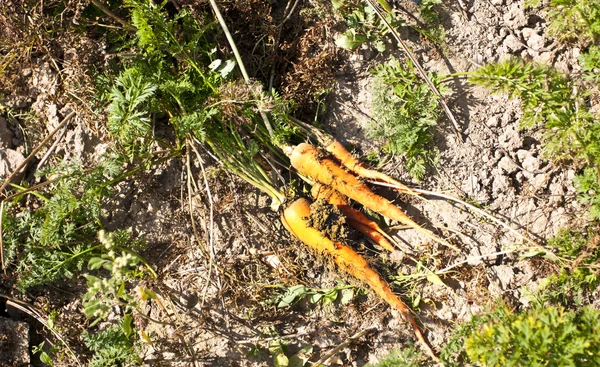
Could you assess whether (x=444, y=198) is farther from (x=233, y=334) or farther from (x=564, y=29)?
(x=233, y=334)

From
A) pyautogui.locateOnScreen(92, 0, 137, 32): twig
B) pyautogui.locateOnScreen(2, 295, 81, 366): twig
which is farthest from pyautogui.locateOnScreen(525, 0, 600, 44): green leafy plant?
pyautogui.locateOnScreen(2, 295, 81, 366): twig

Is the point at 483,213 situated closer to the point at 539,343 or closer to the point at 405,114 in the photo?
the point at 405,114

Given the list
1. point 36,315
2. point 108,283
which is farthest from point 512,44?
point 36,315

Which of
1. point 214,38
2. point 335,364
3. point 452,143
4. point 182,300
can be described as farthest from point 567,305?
point 214,38

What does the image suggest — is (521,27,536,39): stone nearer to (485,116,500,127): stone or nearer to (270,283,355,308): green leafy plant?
(485,116,500,127): stone

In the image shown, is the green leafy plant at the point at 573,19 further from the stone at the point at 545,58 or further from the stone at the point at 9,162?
the stone at the point at 9,162
